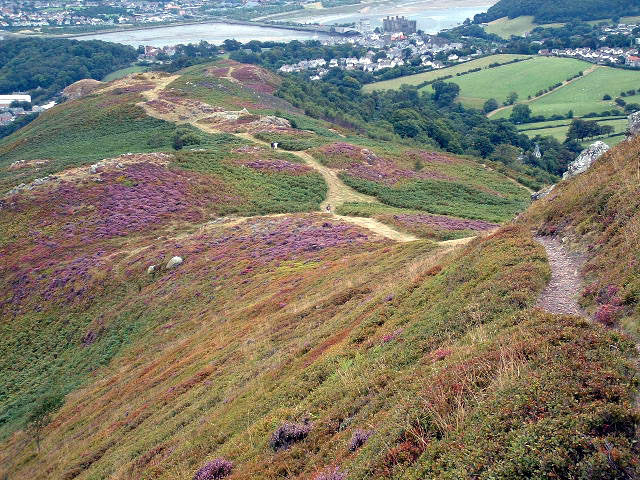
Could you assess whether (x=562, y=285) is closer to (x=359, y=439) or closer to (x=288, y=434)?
(x=359, y=439)

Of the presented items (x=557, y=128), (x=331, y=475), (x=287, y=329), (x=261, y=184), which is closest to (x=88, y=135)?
(x=261, y=184)

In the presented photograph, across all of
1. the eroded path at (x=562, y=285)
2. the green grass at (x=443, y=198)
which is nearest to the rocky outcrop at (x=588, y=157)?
the eroded path at (x=562, y=285)

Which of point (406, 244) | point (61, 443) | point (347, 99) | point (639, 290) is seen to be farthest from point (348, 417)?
point (347, 99)

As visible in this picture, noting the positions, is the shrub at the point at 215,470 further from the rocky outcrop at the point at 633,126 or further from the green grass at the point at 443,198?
the green grass at the point at 443,198

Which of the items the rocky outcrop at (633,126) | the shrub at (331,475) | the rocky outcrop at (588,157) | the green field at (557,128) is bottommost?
the green field at (557,128)

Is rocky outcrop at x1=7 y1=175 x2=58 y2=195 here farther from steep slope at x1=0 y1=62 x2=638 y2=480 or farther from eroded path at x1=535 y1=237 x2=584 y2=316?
eroded path at x1=535 y1=237 x2=584 y2=316
